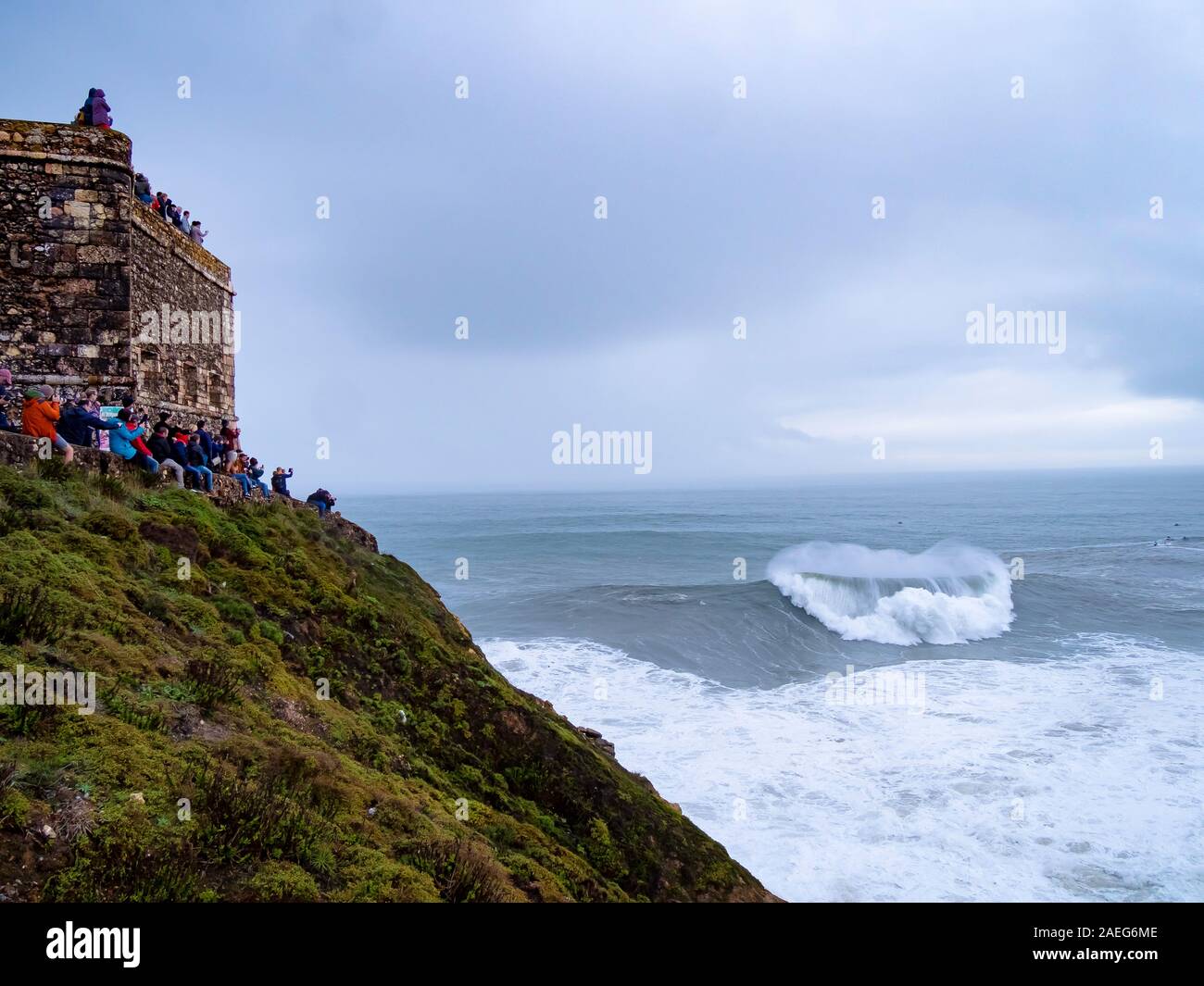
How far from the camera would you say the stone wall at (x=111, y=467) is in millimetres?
7082

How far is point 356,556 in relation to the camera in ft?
32.9

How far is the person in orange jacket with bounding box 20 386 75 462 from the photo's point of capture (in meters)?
7.51

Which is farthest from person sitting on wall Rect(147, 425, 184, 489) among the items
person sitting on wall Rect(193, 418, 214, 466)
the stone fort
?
the stone fort

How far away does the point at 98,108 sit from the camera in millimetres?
10609

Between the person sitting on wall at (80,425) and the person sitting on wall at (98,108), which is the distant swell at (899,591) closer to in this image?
the person sitting on wall at (80,425)

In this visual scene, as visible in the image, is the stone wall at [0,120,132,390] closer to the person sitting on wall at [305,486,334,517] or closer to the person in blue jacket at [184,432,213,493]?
the person in blue jacket at [184,432,213,493]

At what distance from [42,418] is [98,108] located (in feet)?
20.5

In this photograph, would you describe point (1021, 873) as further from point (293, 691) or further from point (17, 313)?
point (17, 313)

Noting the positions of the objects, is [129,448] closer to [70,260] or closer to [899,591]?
[70,260]

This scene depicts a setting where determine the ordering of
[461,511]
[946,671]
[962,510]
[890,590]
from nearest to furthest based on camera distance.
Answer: [946,671] → [890,590] → [962,510] → [461,511]

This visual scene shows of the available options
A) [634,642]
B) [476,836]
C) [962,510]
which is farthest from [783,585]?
[962,510]

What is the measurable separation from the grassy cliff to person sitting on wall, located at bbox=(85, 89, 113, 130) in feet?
22.6
